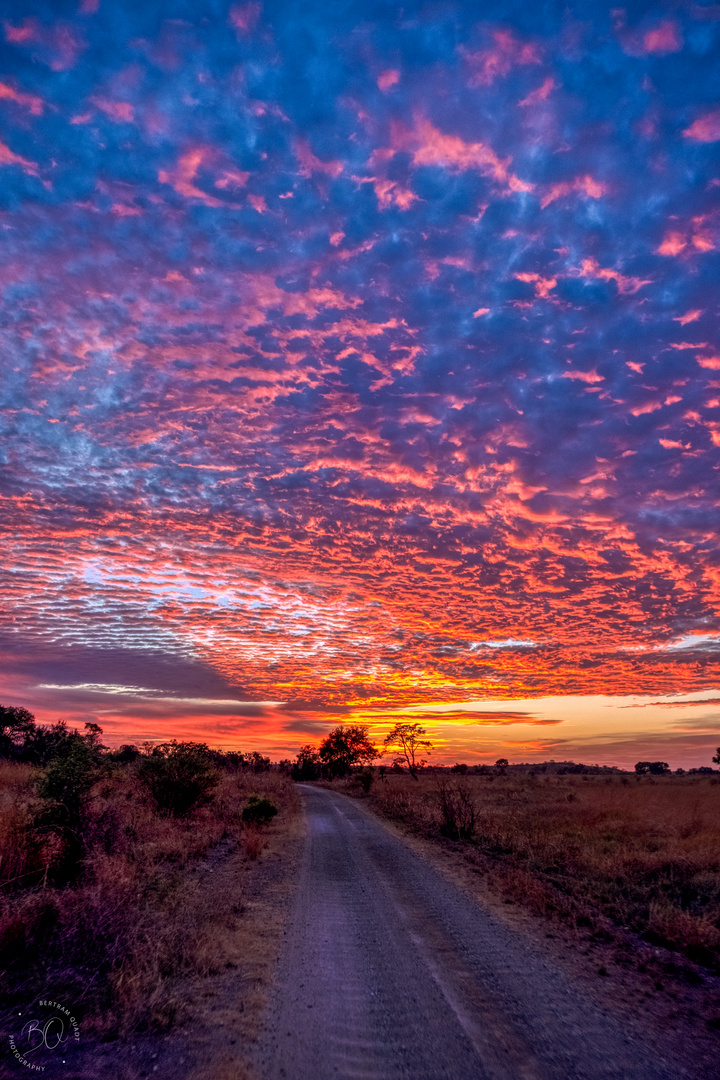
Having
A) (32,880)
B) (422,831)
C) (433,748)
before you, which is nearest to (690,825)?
(422,831)

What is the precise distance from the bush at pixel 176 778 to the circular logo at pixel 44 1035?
552 inches

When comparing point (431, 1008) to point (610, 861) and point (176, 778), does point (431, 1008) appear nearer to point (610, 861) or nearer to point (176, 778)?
point (610, 861)

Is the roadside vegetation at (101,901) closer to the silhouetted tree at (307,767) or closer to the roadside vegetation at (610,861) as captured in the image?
the roadside vegetation at (610,861)

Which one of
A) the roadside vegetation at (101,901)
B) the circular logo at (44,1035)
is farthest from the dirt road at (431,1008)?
the circular logo at (44,1035)

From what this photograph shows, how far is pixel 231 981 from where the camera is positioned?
21.9 feet

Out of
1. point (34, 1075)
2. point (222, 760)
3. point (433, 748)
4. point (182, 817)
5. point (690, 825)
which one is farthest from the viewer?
point (222, 760)

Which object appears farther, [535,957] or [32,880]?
[32,880]

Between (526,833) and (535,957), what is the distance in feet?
38.8

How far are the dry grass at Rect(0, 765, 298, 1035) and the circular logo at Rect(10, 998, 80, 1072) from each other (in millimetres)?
169

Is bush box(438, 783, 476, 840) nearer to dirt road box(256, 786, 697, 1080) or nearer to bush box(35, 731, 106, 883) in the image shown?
dirt road box(256, 786, 697, 1080)

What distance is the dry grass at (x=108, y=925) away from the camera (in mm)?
5910

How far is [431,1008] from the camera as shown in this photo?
19.4 feet

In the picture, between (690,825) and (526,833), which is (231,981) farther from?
(690,825)

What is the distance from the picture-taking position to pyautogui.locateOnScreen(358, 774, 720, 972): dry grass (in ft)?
29.2
